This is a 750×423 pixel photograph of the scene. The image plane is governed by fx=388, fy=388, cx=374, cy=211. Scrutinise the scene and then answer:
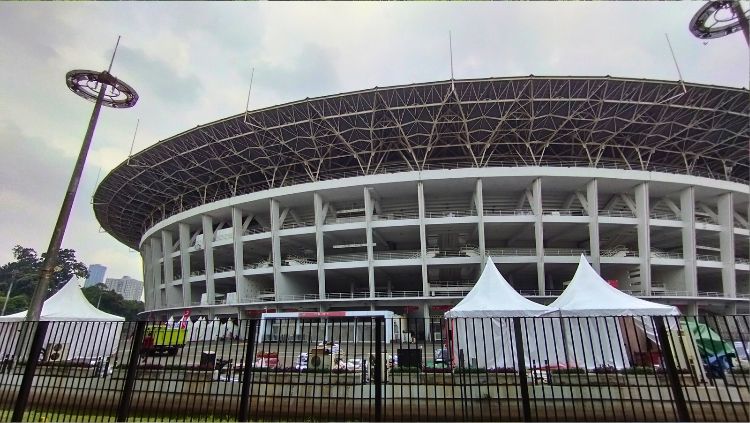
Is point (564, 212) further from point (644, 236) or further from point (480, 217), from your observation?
point (480, 217)

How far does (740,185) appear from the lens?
35.6 m

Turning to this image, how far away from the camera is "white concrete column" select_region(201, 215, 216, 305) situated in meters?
39.8

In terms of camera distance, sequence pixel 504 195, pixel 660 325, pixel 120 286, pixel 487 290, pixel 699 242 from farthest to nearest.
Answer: pixel 120 286, pixel 699 242, pixel 504 195, pixel 487 290, pixel 660 325

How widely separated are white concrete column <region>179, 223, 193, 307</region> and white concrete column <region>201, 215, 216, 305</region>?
137 inches

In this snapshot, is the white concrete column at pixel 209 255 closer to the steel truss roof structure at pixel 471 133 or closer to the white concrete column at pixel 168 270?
the steel truss roof structure at pixel 471 133

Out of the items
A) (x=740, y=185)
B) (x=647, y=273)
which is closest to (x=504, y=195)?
(x=647, y=273)

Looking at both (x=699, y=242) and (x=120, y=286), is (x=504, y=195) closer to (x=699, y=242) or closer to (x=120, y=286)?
(x=699, y=242)

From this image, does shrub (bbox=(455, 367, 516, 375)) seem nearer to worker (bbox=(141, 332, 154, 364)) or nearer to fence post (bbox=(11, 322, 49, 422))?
worker (bbox=(141, 332, 154, 364))

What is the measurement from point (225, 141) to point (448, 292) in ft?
81.0

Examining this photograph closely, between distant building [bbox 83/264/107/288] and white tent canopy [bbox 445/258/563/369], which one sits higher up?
distant building [bbox 83/264/107/288]

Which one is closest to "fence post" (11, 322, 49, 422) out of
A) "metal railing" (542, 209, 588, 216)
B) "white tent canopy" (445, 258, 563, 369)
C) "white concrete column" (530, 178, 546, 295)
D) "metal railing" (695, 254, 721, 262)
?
"white tent canopy" (445, 258, 563, 369)

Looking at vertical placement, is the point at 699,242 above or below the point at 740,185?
below

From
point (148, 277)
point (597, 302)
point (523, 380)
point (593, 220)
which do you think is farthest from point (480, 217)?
point (148, 277)

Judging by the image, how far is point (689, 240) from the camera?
109 ft
